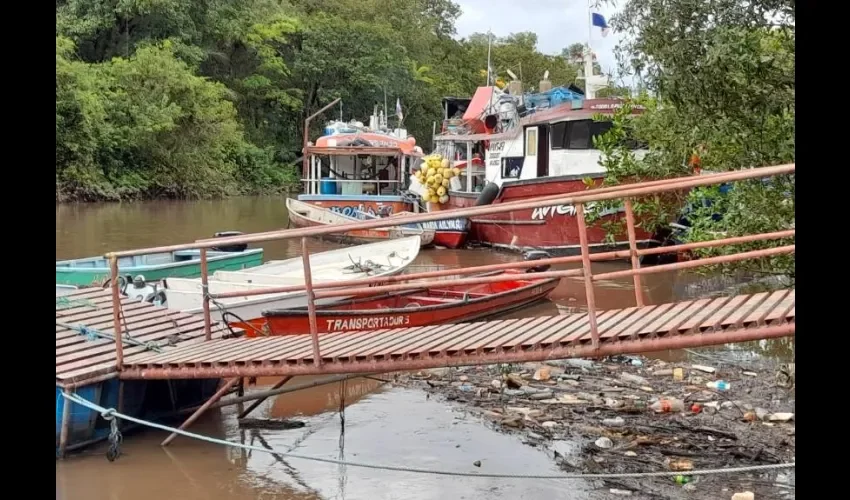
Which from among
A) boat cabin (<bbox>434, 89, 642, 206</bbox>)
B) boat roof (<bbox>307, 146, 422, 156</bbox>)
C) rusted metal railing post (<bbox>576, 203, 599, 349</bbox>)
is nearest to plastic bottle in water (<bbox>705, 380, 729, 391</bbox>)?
rusted metal railing post (<bbox>576, 203, 599, 349</bbox>)

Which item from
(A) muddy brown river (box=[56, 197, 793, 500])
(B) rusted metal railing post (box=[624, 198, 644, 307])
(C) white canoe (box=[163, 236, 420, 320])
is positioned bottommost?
(A) muddy brown river (box=[56, 197, 793, 500])

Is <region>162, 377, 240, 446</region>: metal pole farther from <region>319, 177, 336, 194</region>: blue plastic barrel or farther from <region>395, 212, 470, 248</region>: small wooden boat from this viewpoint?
<region>319, 177, 336, 194</region>: blue plastic barrel

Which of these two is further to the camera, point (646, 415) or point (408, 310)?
point (408, 310)

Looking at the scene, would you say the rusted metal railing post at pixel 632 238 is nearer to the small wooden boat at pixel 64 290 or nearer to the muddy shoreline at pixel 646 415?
the muddy shoreline at pixel 646 415

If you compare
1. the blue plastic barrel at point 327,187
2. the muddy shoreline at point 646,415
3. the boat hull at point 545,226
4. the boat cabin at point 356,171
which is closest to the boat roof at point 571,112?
the boat hull at point 545,226

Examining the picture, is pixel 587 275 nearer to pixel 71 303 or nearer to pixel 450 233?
pixel 71 303

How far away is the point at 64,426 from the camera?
643 cm

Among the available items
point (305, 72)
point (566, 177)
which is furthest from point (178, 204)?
point (566, 177)

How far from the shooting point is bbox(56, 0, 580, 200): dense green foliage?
1389 inches

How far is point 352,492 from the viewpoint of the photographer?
604 centimetres

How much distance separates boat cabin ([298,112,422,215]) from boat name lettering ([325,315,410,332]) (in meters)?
13.6

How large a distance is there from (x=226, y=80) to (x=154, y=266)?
3673cm

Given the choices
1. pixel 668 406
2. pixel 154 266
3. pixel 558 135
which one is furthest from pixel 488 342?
pixel 558 135
